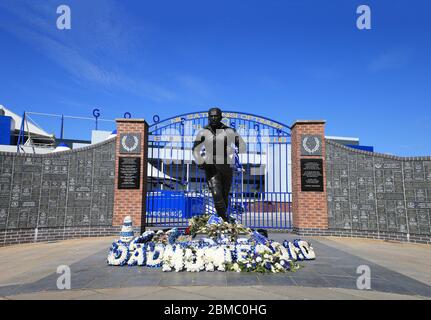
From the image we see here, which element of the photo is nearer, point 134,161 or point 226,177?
point 226,177

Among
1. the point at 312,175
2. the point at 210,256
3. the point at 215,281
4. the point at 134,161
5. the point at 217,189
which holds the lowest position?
the point at 215,281

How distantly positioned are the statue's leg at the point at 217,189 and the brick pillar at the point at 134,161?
3.77 m

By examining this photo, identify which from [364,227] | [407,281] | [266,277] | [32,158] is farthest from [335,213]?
[32,158]

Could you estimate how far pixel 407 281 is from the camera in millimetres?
3896

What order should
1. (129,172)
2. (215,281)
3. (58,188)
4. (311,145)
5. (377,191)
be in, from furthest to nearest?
(311,145)
(129,172)
(377,191)
(58,188)
(215,281)

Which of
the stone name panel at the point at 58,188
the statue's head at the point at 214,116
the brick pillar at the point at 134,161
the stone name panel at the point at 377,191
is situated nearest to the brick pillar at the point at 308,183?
the stone name panel at the point at 377,191

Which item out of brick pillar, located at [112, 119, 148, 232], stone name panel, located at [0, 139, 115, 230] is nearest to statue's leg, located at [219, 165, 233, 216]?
brick pillar, located at [112, 119, 148, 232]

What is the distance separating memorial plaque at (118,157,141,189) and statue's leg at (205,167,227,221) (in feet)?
12.5

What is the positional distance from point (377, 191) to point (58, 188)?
9.27 meters

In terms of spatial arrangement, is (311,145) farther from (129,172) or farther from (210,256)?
(210,256)

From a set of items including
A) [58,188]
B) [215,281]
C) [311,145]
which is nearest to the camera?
[215,281]

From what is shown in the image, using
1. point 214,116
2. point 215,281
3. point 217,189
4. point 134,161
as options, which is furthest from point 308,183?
point 215,281

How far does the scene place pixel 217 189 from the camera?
18.9 feet

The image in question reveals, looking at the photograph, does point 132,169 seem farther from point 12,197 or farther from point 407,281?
point 407,281
